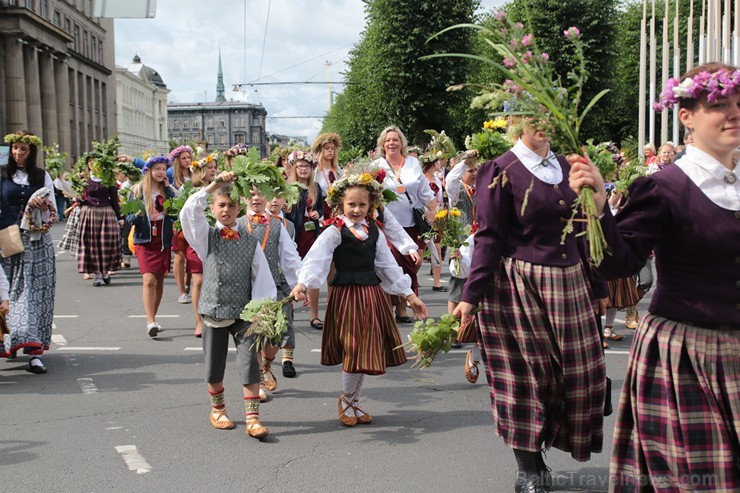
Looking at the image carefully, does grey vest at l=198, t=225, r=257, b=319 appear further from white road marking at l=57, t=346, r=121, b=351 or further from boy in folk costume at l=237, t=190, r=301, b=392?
white road marking at l=57, t=346, r=121, b=351

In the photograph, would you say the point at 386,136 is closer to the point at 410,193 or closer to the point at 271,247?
the point at 410,193

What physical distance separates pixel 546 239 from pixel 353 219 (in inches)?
82.8

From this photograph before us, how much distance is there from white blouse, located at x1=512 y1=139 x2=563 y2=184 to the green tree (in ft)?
94.4

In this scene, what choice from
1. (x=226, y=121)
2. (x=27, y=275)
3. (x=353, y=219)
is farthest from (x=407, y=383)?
(x=226, y=121)

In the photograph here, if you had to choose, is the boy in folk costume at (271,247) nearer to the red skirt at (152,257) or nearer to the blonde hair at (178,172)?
the red skirt at (152,257)

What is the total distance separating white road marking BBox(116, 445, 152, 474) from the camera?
16.3 feet

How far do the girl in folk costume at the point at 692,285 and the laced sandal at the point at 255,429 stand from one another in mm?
2943

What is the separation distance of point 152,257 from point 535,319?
6250 mm

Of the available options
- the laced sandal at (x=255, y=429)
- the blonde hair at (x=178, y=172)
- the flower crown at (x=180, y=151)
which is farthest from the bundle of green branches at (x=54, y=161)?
the laced sandal at (x=255, y=429)

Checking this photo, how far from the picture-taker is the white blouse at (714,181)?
3.00m

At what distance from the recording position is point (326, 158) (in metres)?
9.94

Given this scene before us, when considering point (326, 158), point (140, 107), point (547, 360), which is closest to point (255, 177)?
point (547, 360)

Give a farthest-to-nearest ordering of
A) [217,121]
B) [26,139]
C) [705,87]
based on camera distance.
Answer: [217,121], [26,139], [705,87]

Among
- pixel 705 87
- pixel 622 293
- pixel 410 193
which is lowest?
pixel 622 293
